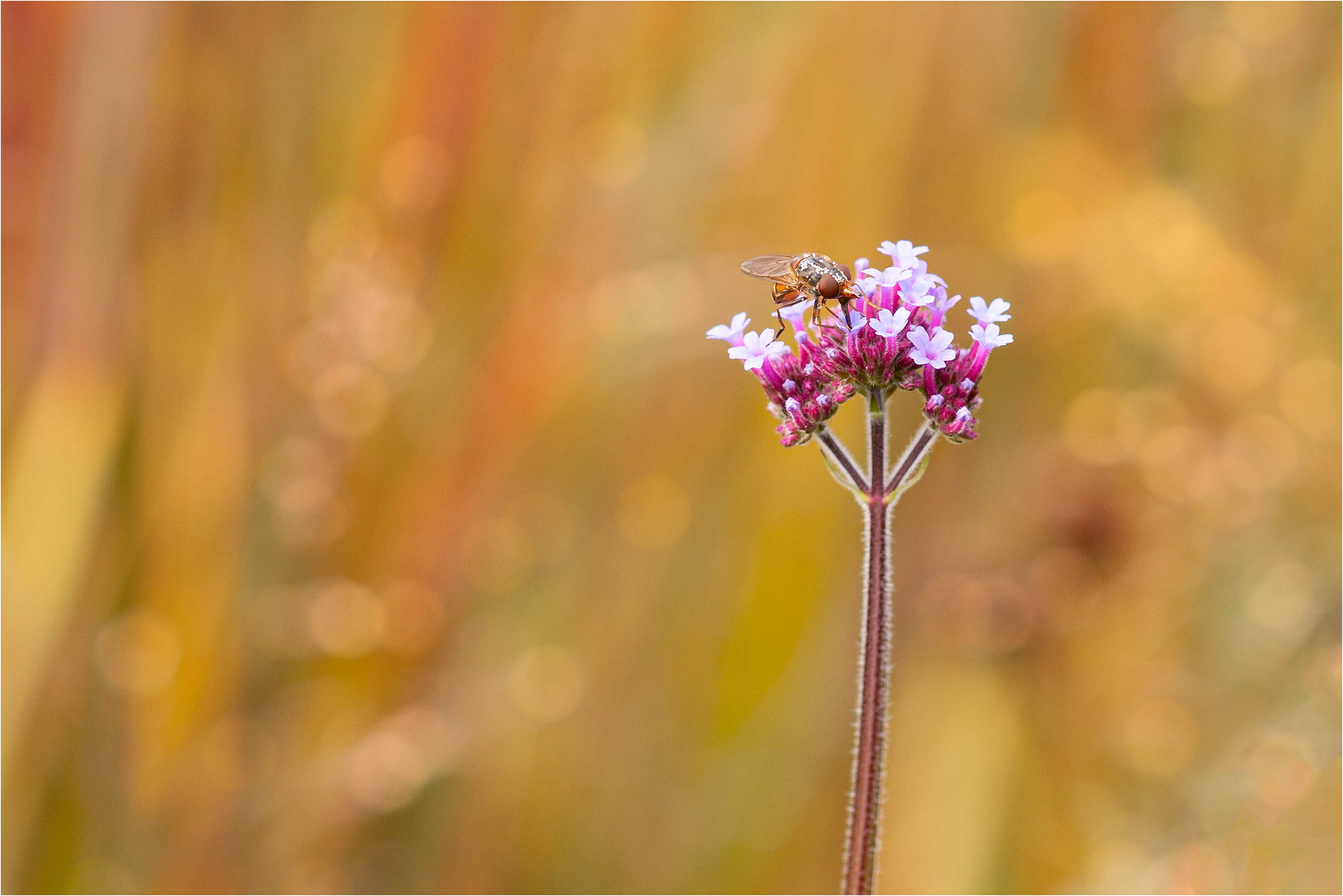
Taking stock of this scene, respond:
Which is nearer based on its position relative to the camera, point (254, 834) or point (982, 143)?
point (254, 834)

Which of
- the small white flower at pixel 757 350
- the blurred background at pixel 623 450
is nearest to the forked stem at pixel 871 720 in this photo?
the small white flower at pixel 757 350

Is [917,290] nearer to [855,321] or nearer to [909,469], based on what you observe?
[855,321]

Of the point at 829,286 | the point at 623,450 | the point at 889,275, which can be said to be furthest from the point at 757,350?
the point at 623,450

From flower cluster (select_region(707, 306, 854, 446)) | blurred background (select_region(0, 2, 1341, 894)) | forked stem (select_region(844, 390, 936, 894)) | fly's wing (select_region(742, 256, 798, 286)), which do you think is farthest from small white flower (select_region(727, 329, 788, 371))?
blurred background (select_region(0, 2, 1341, 894))

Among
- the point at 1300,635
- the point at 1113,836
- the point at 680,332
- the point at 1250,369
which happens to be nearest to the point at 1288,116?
the point at 1250,369

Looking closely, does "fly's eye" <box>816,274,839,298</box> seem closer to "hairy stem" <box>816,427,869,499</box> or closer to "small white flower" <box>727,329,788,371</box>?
"small white flower" <box>727,329,788,371</box>

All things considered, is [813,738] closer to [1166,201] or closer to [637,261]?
[637,261]
